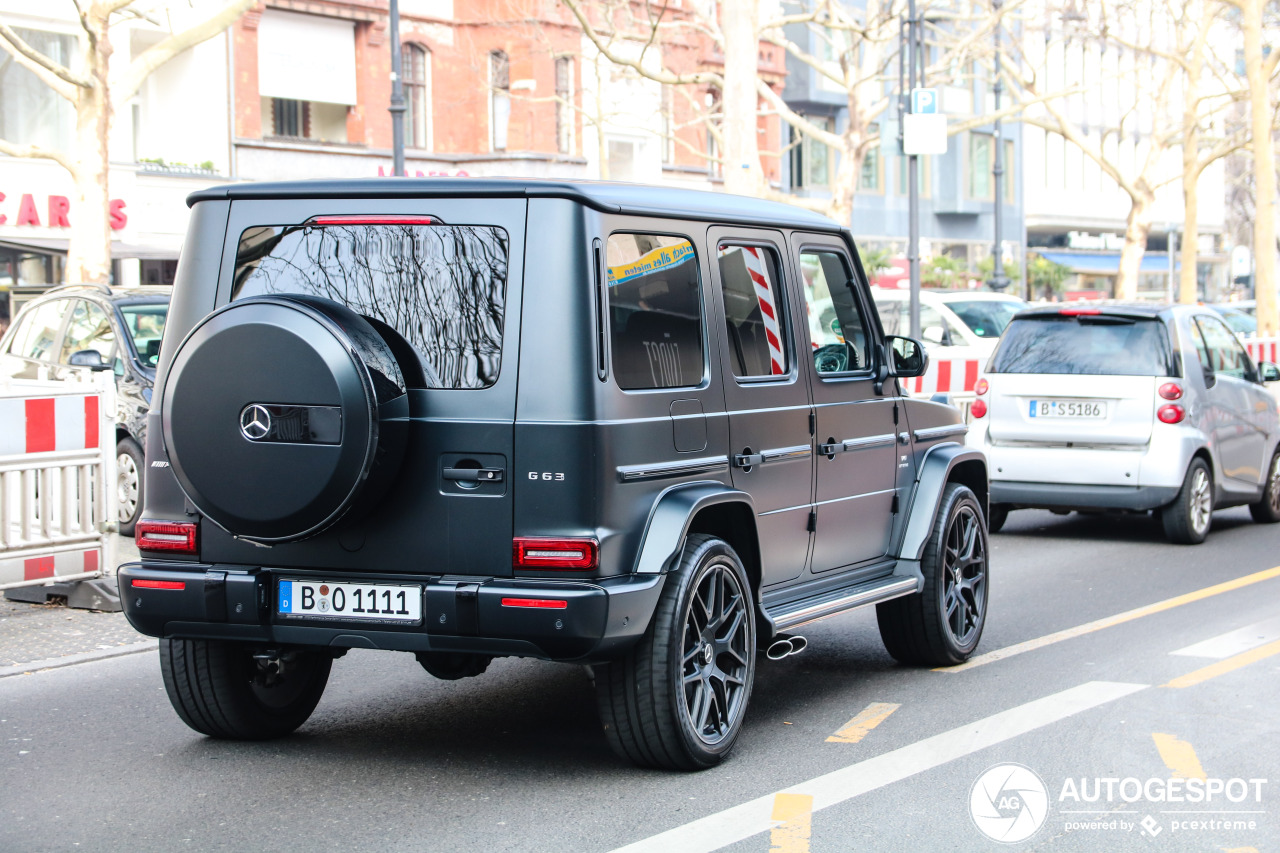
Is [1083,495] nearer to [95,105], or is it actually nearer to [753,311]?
[753,311]

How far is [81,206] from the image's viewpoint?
61.6ft

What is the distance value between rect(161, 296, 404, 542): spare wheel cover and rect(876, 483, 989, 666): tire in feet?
10.0

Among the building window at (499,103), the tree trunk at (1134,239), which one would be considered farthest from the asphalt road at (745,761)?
the tree trunk at (1134,239)

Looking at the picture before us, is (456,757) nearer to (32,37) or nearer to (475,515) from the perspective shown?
(475,515)

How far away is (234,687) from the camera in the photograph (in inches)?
232

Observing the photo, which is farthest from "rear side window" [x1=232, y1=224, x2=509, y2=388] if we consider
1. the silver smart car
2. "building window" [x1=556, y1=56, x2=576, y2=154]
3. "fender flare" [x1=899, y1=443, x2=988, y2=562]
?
"building window" [x1=556, y1=56, x2=576, y2=154]

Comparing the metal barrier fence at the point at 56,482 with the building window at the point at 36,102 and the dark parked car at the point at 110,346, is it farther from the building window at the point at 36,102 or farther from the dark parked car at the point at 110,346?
the building window at the point at 36,102

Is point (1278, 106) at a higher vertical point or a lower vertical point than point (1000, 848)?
higher

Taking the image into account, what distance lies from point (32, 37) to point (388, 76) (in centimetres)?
912

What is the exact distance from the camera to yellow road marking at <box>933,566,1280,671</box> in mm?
7703

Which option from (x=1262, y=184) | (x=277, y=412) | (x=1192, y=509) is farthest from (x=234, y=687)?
(x=1262, y=184)

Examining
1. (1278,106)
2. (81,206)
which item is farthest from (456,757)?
(1278,106)

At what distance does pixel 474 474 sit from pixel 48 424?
15.1 feet

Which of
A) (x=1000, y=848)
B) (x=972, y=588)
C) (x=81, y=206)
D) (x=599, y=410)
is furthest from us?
(x=81, y=206)
